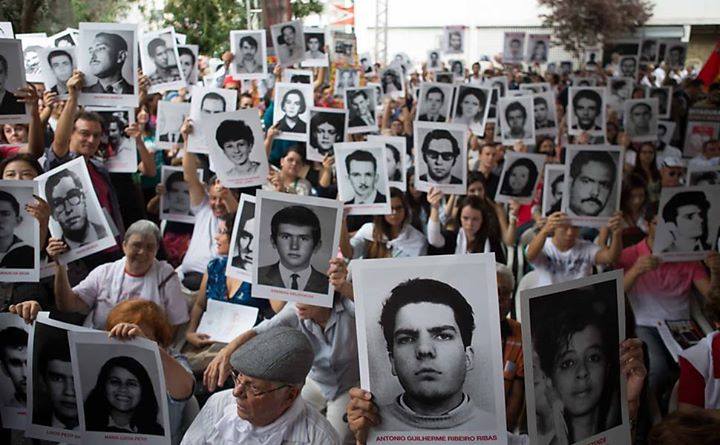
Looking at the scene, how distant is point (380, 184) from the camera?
4.83 meters

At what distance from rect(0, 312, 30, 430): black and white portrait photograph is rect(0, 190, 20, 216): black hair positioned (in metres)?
0.70

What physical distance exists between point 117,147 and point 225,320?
1.83 m

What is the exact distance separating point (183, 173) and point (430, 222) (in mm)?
1685

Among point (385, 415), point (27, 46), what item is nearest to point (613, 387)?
point (385, 415)

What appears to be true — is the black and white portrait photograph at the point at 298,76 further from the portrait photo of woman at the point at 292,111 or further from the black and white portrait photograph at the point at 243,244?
the black and white portrait photograph at the point at 243,244

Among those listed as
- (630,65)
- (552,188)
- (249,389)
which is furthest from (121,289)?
(630,65)

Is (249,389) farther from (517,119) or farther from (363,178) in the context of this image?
(517,119)

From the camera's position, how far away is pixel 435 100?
8.41 m

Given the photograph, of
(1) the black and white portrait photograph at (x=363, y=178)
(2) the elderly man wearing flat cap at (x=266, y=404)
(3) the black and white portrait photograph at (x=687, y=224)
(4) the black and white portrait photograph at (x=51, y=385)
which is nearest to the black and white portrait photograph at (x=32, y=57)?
(1) the black and white portrait photograph at (x=363, y=178)

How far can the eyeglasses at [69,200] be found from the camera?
377cm

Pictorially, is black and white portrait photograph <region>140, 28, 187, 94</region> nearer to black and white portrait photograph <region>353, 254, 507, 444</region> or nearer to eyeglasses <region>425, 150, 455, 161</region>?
eyeglasses <region>425, 150, 455, 161</region>

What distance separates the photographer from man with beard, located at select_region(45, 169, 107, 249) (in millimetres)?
3762

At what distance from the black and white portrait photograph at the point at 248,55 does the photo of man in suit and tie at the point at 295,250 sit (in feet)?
17.7

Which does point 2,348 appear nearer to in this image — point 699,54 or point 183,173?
point 183,173
